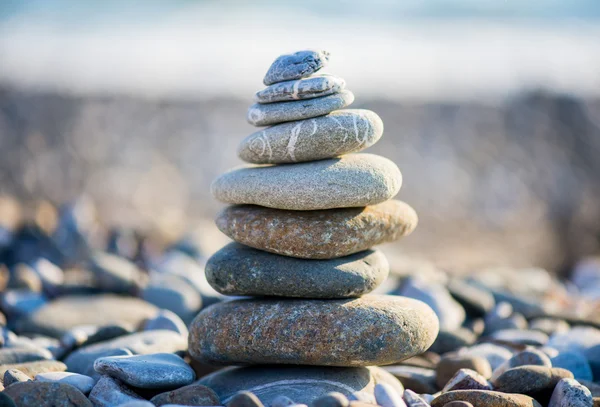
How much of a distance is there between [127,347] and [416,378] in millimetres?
2409

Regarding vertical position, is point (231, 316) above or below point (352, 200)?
A: below

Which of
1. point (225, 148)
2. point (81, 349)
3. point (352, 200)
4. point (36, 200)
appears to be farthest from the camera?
point (225, 148)

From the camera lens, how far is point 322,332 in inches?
186

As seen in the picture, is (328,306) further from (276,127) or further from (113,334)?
(113,334)

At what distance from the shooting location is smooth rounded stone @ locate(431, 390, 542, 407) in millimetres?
4422

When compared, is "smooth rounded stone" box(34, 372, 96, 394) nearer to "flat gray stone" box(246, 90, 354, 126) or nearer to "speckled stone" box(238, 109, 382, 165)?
"speckled stone" box(238, 109, 382, 165)

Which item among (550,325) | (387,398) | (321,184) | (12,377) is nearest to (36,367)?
(12,377)

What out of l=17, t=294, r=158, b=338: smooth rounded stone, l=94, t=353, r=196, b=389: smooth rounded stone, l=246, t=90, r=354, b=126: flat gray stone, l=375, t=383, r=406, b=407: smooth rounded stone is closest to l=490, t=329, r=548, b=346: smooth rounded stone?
l=375, t=383, r=406, b=407: smooth rounded stone

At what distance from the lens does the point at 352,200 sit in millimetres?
4840

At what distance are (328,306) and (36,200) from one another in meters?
14.2

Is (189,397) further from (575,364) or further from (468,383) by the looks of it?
(575,364)

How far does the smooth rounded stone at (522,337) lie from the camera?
6488 mm

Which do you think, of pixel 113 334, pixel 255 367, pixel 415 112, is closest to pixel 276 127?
pixel 255 367

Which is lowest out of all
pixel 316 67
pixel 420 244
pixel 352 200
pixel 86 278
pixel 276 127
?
pixel 420 244
